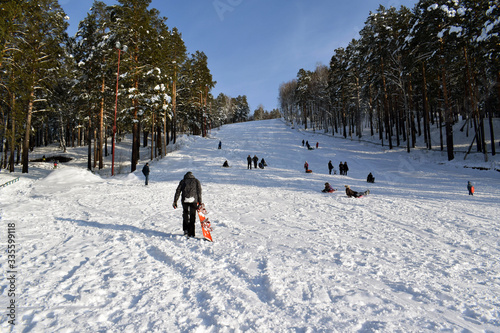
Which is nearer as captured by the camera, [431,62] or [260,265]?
[260,265]

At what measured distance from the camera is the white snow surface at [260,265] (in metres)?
3.19

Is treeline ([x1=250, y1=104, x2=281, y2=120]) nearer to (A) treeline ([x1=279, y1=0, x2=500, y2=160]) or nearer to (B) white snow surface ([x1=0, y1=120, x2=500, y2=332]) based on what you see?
A: (A) treeline ([x1=279, y1=0, x2=500, y2=160])

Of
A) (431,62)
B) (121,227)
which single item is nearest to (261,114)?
(431,62)

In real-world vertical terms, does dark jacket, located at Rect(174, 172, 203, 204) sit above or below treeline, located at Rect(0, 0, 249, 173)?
below

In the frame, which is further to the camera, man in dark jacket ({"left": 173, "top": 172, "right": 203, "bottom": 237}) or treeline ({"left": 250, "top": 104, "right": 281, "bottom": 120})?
treeline ({"left": 250, "top": 104, "right": 281, "bottom": 120})

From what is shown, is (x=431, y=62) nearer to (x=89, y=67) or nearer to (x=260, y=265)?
(x=260, y=265)

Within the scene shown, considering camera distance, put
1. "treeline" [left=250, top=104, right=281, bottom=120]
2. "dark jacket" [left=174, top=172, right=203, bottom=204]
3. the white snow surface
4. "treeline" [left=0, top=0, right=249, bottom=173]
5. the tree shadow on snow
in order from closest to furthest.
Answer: the white snow surface → "dark jacket" [left=174, top=172, right=203, bottom=204] → the tree shadow on snow → "treeline" [left=0, top=0, right=249, bottom=173] → "treeline" [left=250, top=104, right=281, bottom=120]

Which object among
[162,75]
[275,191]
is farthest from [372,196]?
[162,75]

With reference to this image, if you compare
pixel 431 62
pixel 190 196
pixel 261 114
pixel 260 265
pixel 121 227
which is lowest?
pixel 260 265

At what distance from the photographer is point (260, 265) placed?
4797 millimetres

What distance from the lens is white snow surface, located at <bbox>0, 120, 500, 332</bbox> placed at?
3.19 m

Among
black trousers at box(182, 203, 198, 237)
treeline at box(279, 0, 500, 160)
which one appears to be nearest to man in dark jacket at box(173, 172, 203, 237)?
black trousers at box(182, 203, 198, 237)

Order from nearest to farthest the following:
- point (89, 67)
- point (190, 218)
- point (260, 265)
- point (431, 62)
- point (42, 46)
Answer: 1. point (260, 265)
2. point (190, 218)
3. point (42, 46)
4. point (431, 62)
5. point (89, 67)

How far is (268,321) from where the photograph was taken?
10.2 ft
